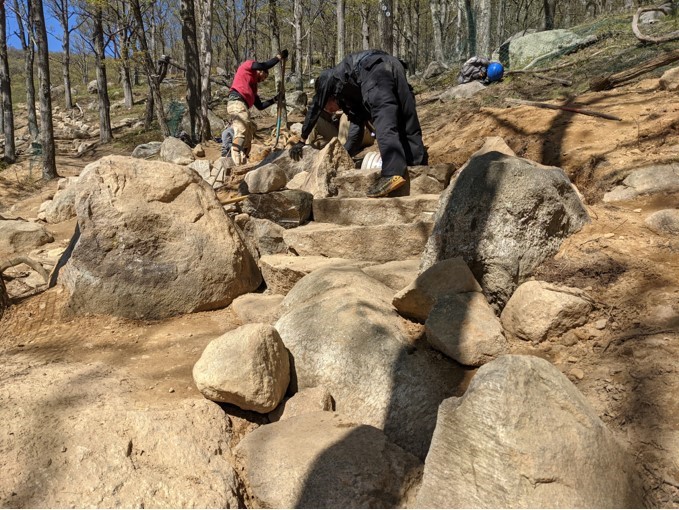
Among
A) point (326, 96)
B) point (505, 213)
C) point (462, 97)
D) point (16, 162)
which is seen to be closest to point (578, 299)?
point (505, 213)

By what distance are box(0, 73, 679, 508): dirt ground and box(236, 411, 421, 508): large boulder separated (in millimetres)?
648

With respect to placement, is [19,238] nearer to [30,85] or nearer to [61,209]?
[61,209]

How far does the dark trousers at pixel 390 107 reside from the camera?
470 cm

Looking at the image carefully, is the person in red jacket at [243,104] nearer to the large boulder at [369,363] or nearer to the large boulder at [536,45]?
the large boulder at [369,363]

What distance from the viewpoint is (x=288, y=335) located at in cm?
282

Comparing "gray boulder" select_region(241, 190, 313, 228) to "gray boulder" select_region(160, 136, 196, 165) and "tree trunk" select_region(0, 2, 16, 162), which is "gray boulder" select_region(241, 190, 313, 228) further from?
"tree trunk" select_region(0, 2, 16, 162)

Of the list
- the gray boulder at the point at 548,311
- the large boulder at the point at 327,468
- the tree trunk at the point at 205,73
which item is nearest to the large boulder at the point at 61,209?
the tree trunk at the point at 205,73

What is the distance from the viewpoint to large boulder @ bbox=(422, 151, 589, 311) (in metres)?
2.74

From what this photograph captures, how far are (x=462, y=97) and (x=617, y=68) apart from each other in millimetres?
2813

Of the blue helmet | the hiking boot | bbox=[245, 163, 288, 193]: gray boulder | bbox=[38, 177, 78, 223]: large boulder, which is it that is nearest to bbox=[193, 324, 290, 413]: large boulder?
the hiking boot

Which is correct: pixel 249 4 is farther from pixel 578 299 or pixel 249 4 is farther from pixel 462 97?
pixel 578 299

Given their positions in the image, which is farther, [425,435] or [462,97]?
Result: [462,97]

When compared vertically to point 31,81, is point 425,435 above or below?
below

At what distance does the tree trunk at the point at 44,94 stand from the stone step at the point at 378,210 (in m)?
8.78
